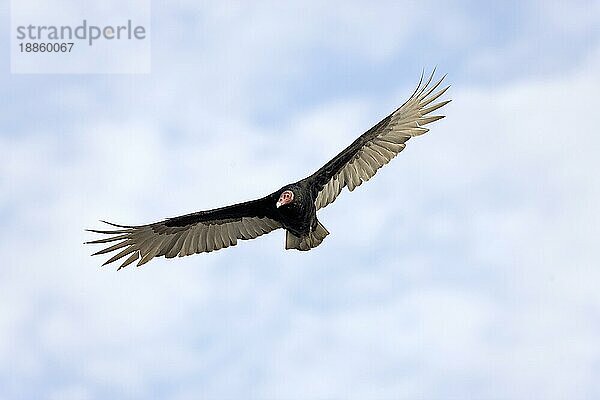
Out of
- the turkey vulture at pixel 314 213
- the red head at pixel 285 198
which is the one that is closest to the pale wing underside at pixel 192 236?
the turkey vulture at pixel 314 213

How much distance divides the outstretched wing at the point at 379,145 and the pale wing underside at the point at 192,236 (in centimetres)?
107

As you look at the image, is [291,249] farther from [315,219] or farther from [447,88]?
[447,88]

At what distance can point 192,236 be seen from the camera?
13008 mm

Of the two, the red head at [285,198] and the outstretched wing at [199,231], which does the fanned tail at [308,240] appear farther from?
the red head at [285,198]

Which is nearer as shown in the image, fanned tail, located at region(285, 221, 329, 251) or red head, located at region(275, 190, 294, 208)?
red head, located at region(275, 190, 294, 208)

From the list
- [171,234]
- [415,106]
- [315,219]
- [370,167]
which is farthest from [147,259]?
[415,106]

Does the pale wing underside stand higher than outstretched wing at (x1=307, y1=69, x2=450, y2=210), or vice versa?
outstretched wing at (x1=307, y1=69, x2=450, y2=210)

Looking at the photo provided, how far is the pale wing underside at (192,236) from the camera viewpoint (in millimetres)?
12641

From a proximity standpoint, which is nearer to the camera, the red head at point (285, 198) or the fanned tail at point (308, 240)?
the red head at point (285, 198)

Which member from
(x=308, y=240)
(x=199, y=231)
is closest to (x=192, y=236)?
(x=199, y=231)

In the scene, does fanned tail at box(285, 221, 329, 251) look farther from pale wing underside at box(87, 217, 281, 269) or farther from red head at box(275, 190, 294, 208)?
red head at box(275, 190, 294, 208)

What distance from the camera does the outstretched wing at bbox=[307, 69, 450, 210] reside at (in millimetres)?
12867

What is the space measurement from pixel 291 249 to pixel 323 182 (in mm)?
1156

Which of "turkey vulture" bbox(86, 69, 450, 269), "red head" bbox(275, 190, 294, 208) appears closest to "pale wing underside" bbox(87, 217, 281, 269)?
"turkey vulture" bbox(86, 69, 450, 269)
